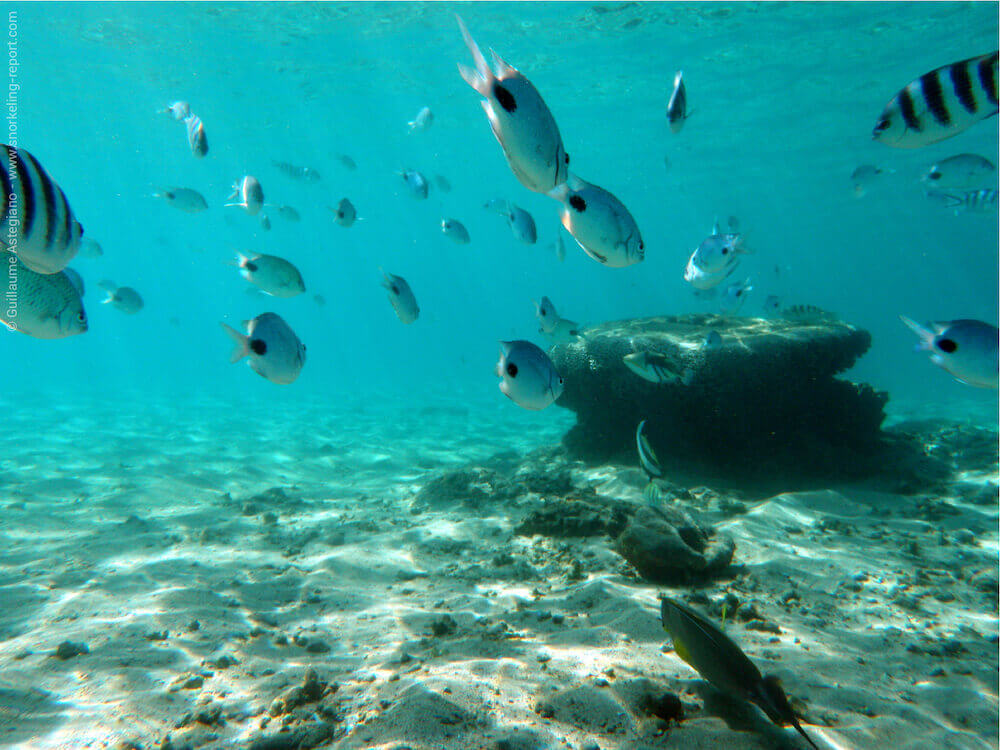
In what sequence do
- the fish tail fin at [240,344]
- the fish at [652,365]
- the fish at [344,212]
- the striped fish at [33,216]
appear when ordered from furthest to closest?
the fish at [344,212]
the fish at [652,365]
the fish tail fin at [240,344]
the striped fish at [33,216]

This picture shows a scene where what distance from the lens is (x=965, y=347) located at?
2703 mm

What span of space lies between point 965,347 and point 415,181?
6403 mm

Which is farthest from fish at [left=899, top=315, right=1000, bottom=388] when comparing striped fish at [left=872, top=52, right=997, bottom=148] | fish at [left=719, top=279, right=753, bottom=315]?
fish at [left=719, top=279, right=753, bottom=315]

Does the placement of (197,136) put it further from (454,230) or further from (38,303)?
(38,303)

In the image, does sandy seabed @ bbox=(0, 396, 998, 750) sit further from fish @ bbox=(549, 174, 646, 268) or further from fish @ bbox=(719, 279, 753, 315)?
fish @ bbox=(719, 279, 753, 315)

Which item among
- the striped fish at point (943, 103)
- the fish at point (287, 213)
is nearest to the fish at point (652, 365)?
the striped fish at point (943, 103)

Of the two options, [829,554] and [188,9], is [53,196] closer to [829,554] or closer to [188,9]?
[829,554]

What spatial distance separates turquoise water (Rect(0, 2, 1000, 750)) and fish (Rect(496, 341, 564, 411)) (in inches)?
66.1

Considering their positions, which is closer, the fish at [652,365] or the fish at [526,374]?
the fish at [526,374]

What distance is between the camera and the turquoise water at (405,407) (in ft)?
10.8

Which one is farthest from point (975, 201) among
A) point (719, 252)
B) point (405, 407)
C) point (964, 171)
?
point (405, 407)

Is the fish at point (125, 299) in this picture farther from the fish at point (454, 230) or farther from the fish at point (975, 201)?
the fish at point (975, 201)

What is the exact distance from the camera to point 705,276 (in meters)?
4.31

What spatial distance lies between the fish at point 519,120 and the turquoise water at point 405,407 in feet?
8.41
